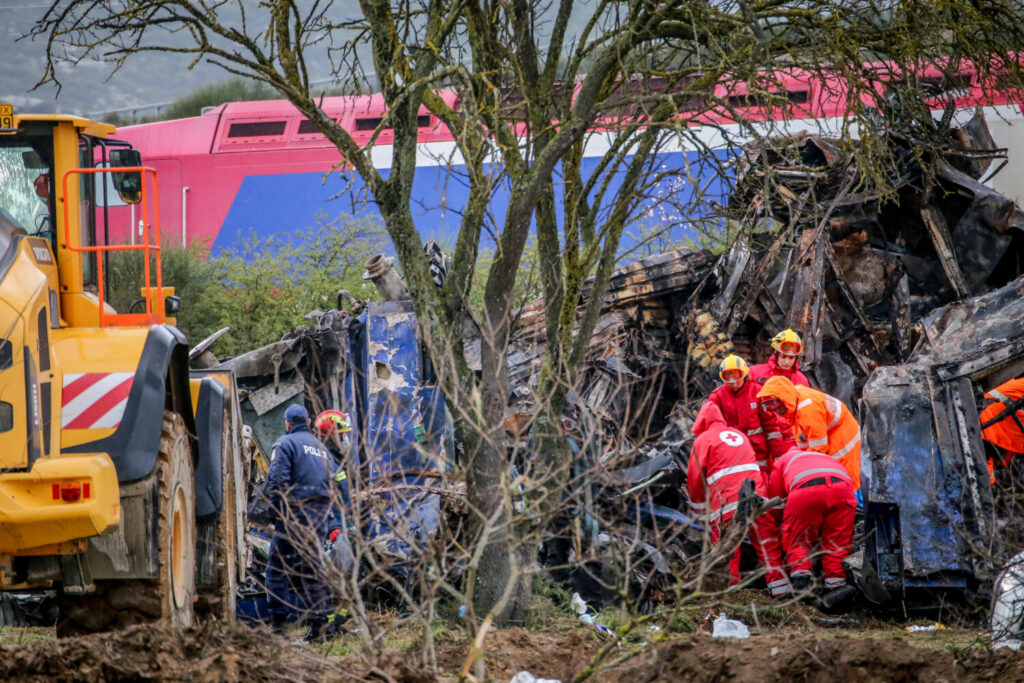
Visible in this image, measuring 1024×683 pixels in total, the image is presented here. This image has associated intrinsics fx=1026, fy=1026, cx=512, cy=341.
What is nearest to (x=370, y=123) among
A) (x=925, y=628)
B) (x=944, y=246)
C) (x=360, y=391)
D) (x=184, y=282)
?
(x=184, y=282)

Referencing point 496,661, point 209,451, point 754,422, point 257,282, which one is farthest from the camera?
point 257,282

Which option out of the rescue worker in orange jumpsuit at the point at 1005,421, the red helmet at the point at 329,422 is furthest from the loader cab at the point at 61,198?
the rescue worker in orange jumpsuit at the point at 1005,421

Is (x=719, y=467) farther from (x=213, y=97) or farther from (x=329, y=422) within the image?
(x=213, y=97)

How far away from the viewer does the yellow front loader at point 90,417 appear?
4254 millimetres

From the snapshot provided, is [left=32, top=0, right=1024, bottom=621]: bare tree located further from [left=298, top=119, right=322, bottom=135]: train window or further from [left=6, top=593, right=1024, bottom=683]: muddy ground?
[left=298, top=119, right=322, bottom=135]: train window

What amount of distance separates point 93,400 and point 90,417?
0.08m

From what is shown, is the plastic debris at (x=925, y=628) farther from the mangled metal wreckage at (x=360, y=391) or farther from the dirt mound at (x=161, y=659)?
the dirt mound at (x=161, y=659)

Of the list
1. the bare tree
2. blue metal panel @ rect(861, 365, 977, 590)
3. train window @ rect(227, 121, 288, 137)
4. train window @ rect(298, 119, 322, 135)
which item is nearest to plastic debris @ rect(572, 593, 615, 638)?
the bare tree

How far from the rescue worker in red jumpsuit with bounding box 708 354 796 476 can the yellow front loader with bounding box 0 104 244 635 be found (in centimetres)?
393

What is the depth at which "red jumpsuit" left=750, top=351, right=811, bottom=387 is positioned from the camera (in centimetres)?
851

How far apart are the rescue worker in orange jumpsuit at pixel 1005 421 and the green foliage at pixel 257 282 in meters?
9.05

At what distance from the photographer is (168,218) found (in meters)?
18.0

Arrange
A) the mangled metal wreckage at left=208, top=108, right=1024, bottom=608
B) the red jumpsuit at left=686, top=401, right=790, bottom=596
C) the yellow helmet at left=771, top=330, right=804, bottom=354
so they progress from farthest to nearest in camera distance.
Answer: the mangled metal wreckage at left=208, top=108, right=1024, bottom=608
the yellow helmet at left=771, top=330, right=804, bottom=354
the red jumpsuit at left=686, top=401, right=790, bottom=596

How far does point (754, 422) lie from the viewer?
807 cm
